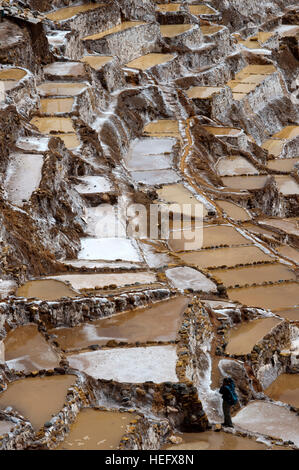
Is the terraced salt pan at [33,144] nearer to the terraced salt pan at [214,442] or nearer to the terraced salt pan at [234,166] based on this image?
the terraced salt pan at [234,166]

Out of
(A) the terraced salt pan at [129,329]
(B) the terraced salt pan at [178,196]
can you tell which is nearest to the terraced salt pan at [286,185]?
(B) the terraced salt pan at [178,196]

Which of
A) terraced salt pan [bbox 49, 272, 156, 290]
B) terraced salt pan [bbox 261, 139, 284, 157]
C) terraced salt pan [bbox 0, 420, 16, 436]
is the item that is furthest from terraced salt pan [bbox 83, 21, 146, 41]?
terraced salt pan [bbox 0, 420, 16, 436]

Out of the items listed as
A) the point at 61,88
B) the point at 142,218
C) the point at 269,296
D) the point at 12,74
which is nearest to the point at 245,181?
the point at 61,88

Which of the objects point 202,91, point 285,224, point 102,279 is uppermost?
point 102,279

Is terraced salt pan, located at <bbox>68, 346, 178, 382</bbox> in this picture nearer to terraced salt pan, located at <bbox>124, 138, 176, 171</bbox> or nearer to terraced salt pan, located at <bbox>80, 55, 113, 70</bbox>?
terraced salt pan, located at <bbox>124, 138, 176, 171</bbox>

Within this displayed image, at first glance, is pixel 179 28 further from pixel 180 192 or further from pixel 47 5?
pixel 180 192

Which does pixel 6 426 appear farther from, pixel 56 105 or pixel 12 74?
pixel 12 74
